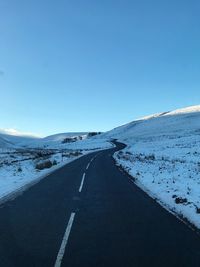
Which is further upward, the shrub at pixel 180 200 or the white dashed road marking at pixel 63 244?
the white dashed road marking at pixel 63 244

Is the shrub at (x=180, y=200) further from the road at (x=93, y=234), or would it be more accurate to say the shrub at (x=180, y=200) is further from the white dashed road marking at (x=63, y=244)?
the white dashed road marking at (x=63, y=244)

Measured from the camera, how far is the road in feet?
24.1

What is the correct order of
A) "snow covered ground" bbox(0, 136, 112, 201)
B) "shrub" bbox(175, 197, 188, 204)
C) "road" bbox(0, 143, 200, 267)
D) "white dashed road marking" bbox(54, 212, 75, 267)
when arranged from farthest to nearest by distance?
"snow covered ground" bbox(0, 136, 112, 201)
"shrub" bbox(175, 197, 188, 204)
"road" bbox(0, 143, 200, 267)
"white dashed road marking" bbox(54, 212, 75, 267)

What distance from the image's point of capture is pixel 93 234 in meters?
9.48

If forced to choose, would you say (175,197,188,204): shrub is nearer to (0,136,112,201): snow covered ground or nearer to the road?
the road

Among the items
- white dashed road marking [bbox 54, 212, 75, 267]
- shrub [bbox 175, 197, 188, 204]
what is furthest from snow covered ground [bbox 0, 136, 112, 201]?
shrub [bbox 175, 197, 188, 204]

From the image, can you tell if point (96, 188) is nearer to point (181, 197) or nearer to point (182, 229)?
point (181, 197)

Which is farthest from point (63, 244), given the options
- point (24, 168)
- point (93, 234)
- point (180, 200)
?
point (24, 168)

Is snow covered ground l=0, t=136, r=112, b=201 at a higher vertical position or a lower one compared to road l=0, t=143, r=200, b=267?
higher

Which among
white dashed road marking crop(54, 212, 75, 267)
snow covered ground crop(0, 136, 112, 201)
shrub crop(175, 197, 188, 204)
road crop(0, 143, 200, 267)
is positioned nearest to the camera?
white dashed road marking crop(54, 212, 75, 267)

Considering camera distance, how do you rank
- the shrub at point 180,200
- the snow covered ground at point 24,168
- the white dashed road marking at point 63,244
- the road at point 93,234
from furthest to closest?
the snow covered ground at point 24,168 < the shrub at point 180,200 < the road at point 93,234 < the white dashed road marking at point 63,244

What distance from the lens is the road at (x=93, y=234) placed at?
24.1 ft

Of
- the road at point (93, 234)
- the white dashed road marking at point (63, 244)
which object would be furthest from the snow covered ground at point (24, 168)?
the white dashed road marking at point (63, 244)

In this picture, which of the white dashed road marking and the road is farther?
the road
